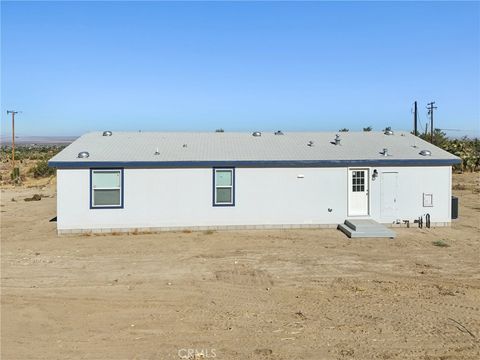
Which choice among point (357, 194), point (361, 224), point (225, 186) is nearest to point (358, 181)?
point (357, 194)

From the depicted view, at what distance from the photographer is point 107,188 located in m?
15.6

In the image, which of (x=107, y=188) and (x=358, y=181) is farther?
(x=358, y=181)

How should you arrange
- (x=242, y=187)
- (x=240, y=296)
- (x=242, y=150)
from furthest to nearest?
1. (x=242, y=150)
2. (x=242, y=187)
3. (x=240, y=296)

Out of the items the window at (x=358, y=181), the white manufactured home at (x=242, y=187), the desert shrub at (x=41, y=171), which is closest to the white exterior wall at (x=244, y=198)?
the white manufactured home at (x=242, y=187)

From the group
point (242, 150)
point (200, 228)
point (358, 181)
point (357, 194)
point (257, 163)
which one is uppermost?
point (242, 150)

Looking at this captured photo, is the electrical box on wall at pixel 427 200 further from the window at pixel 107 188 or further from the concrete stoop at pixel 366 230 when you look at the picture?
the window at pixel 107 188

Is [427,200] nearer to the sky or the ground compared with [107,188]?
nearer to the ground

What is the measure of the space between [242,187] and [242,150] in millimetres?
1789

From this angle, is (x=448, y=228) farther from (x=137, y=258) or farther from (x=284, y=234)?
(x=137, y=258)

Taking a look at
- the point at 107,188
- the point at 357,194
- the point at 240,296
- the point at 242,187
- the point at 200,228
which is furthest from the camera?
the point at 357,194

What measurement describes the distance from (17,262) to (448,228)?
13.8 m

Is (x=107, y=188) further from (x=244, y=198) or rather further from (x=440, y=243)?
(x=440, y=243)

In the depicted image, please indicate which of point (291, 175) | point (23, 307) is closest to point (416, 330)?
point (23, 307)

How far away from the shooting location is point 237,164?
16.1 meters
